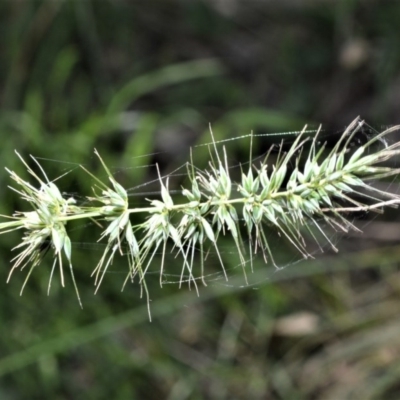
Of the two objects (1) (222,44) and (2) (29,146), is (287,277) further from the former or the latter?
(1) (222,44)

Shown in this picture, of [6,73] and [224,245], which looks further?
[6,73]

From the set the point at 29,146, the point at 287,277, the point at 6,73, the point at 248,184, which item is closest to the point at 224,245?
the point at 287,277

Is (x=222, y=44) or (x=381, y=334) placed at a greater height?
(x=222, y=44)

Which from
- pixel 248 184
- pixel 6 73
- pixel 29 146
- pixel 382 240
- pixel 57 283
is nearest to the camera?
pixel 248 184

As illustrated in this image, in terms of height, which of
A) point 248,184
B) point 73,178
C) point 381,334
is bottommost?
point 248,184

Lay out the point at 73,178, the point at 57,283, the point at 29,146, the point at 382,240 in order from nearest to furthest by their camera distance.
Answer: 1. the point at 73,178
2. the point at 57,283
3. the point at 29,146
4. the point at 382,240

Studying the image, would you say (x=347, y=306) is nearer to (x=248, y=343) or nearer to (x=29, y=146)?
(x=248, y=343)
